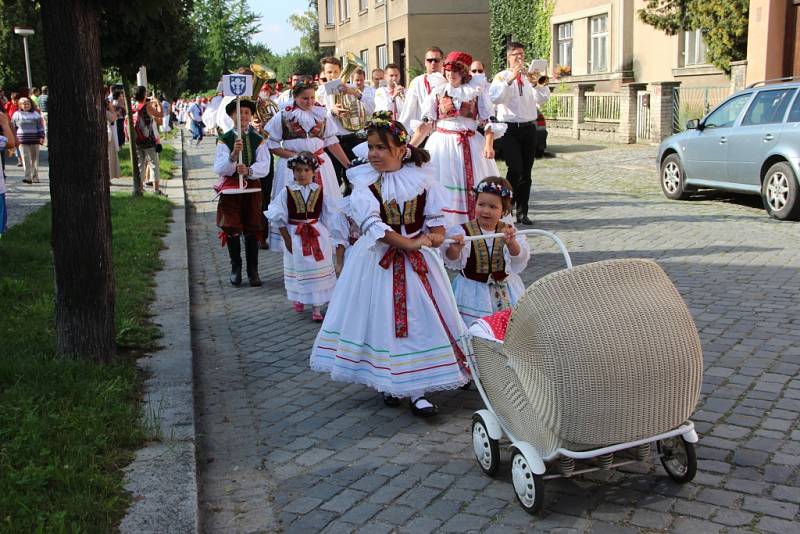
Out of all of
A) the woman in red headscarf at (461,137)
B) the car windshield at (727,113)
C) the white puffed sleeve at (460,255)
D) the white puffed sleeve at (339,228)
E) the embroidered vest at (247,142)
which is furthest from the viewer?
the car windshield at (727,113)

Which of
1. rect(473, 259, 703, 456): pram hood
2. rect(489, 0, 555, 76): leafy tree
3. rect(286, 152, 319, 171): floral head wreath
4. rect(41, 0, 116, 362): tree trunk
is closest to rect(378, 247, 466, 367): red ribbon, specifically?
rect(473, 259, 703, 456): pram hood

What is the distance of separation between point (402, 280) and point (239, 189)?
4.05 metres

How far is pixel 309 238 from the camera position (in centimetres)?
792

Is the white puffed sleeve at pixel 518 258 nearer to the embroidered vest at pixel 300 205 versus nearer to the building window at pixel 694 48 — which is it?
the embroidered vest at pixel 300 205

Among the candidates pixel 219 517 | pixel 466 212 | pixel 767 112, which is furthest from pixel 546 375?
pixel 767 112

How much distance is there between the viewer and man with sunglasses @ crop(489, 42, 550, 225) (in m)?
11.1

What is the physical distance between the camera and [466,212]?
9.31 m

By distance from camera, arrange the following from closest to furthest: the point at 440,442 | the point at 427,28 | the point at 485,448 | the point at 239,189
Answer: the point at 485,448 → the point at 440,442 → the point at 239,189 → the point at 427,28

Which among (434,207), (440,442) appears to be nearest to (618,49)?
(434,207)

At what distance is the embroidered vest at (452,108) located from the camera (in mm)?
9219

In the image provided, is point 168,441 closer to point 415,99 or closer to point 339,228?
point 339,228

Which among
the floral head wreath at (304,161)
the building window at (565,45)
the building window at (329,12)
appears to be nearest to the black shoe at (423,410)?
the floral head wreath at (304,161)

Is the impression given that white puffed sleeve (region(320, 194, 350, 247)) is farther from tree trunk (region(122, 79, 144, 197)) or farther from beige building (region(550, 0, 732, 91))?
beige building (region(550, 0, 732, 91))

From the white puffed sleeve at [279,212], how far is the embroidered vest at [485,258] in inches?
103
